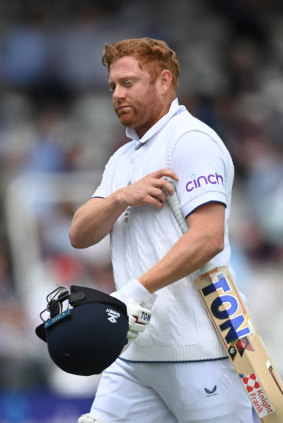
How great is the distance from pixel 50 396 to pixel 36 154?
10.0 feet

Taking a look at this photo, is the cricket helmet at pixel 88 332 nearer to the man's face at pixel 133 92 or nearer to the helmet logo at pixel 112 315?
the helmet logo at pixel 112 315

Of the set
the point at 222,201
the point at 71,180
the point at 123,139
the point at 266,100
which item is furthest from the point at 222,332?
the point at 266,100

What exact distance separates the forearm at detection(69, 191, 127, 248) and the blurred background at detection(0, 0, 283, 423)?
11.4 feet

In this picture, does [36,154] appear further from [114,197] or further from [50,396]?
[114,197]

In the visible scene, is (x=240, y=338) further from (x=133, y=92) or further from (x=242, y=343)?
(x=133, y=92)

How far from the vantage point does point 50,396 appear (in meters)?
6.99

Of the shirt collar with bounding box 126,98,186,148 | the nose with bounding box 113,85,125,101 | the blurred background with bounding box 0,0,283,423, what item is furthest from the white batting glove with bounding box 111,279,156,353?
the blurred background with bounding box 0,0,283,423

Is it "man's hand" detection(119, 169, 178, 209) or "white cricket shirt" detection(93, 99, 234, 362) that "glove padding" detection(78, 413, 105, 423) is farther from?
"man's hand" detection(119, 169, 178, 209)

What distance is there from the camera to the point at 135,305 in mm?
3268

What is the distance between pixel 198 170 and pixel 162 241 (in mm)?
300

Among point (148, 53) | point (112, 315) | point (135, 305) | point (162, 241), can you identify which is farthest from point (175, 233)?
point (148, 53)

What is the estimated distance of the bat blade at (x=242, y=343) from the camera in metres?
3.26

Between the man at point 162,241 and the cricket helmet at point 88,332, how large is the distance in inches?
5.2

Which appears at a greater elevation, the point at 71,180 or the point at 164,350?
the point at 71,180
